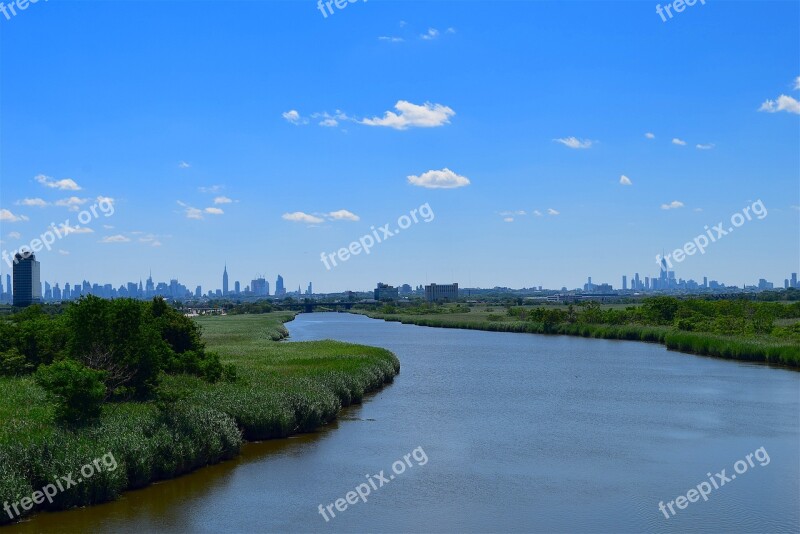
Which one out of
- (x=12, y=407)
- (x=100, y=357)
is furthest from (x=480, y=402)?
(x=12, y=407)

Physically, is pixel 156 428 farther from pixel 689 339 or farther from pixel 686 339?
pixel 686 339

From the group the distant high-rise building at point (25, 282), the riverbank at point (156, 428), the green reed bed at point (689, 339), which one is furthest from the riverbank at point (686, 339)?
the distant high-rise building at point (25, 282)

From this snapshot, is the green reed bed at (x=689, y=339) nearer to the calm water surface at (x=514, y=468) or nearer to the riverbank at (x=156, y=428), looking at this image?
the calm water surface at (x=514, y=468)

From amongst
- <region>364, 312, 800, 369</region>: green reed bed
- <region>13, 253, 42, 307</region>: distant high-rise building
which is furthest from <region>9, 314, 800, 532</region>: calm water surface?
<region>13, 253, 42, 307</region>: distant high-rise building

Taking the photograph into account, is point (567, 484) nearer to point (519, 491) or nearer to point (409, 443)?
point (519, 491)

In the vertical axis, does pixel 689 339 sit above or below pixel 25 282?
below

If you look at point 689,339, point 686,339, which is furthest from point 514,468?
point 686,339
